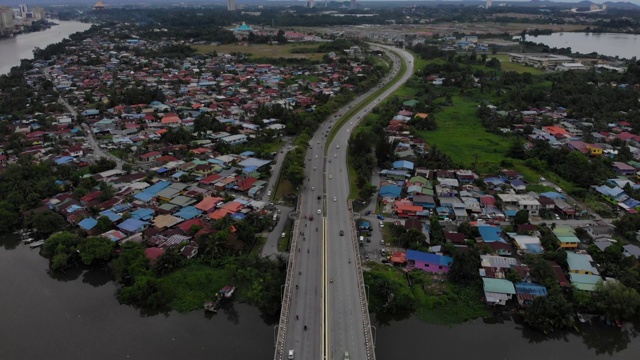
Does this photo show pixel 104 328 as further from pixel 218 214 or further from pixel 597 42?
pixel 597 42

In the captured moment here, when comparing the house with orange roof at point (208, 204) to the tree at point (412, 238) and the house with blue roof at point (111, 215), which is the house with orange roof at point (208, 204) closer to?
the house with blue roof at point (111, 215)

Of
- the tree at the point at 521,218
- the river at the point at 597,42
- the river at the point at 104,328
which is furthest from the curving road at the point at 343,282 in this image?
the river at the point at 597,42

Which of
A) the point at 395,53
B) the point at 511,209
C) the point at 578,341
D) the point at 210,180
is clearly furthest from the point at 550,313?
the point at 395,53

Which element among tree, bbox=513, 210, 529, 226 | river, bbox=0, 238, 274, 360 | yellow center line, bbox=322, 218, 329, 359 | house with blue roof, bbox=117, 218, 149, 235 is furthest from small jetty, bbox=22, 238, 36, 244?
tree, bbox=513, 210, 529, 226

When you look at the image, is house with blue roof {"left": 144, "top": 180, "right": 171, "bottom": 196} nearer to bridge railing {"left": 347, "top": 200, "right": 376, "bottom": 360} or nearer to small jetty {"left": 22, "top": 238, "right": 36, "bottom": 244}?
small jetty {"left": 22, "top": 238, "right": 36, "bottom": 244}

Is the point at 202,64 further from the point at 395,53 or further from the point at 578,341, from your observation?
the point at 578,341
